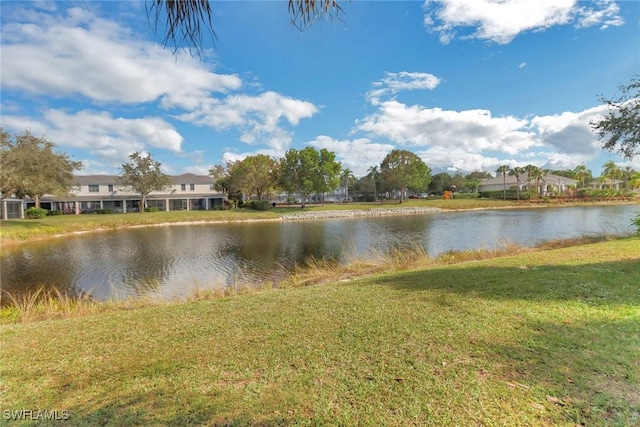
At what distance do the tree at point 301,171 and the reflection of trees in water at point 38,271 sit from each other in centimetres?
3582

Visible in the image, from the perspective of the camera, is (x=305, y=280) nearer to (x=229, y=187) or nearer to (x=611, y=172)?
(x=229, y=187)

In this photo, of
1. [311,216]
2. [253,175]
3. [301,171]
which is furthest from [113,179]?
[311,216]

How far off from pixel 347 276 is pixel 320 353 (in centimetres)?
747

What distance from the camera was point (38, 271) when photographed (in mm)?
15422

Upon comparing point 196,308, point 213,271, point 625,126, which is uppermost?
point 625,126

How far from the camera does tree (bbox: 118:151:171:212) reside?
48.4m

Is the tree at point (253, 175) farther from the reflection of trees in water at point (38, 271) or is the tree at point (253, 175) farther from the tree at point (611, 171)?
the tree at point (611, 171)

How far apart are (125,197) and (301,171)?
96.8 ft

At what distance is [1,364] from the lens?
3848 millimetres

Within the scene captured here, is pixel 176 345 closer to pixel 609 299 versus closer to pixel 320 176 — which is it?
pixel 609 299

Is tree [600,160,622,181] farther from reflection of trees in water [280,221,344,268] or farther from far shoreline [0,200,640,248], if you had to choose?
reflection of trees in water [280,221,344,268]

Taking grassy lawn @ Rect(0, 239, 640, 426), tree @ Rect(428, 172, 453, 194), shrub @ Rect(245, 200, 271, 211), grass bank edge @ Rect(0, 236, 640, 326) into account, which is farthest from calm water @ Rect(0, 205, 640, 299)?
tree @ Rect(428, 172, 453, 194)

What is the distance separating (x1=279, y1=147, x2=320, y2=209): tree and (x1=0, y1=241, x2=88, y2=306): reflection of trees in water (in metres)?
35.8

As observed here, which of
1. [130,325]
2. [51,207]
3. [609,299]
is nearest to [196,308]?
[130,325]
